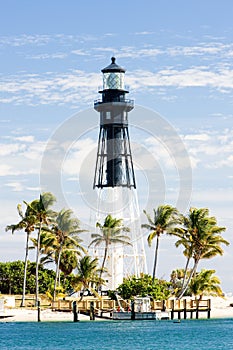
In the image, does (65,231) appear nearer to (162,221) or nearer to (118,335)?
(162,221)

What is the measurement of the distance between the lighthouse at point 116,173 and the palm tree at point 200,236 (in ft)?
20.0

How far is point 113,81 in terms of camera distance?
98438mm

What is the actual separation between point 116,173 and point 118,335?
2615cm

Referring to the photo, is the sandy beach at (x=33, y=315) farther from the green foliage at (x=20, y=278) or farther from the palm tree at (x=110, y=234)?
the green foliage at (x=20, y=278)

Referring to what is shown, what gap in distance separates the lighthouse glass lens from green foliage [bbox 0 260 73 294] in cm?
2440

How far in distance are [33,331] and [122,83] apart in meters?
33.9

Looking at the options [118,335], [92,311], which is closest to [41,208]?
[92,311]

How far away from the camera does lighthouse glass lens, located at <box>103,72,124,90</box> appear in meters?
98.4

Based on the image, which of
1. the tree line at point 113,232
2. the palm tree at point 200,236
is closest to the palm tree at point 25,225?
the tree line at point 113,232

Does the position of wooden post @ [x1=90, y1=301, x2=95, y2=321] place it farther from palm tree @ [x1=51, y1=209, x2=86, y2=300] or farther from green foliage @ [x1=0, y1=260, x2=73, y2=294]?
green foliage @ [x1=0, y1=260, x2=73, y2=294]

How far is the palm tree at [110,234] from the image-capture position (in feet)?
317

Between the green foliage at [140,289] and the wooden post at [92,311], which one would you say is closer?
the wooden post at [92,311]

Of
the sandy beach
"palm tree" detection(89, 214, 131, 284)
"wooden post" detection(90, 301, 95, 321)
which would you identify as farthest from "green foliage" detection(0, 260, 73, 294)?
"wooden post" detection(90, 301, 95, 321)

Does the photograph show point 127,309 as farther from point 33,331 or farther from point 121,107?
point 121,107
